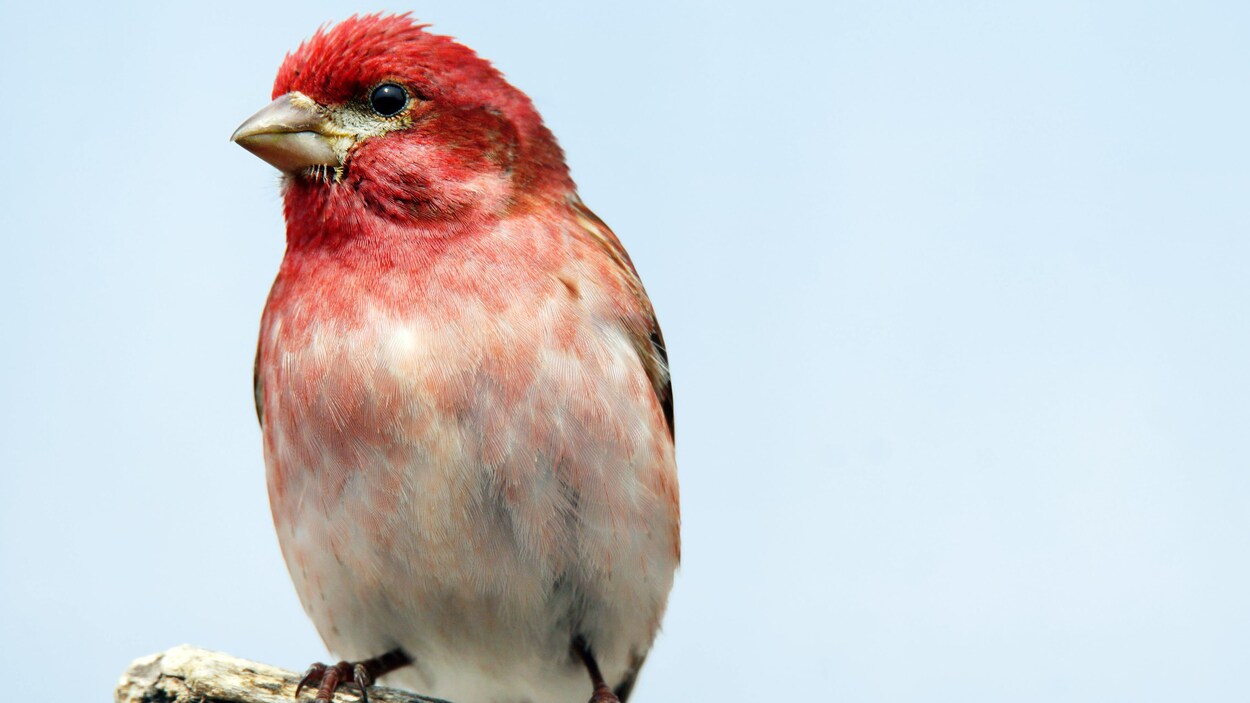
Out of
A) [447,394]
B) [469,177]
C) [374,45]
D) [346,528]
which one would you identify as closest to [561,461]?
[447,394]

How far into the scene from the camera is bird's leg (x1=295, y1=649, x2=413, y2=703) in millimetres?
6391

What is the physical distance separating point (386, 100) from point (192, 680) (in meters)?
2.77

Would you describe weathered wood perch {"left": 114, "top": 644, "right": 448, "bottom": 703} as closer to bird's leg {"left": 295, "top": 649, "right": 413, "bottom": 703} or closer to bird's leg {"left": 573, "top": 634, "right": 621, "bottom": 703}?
bird's leg {"left": 295, "top": 649, "right": 413, "bottom": 703}

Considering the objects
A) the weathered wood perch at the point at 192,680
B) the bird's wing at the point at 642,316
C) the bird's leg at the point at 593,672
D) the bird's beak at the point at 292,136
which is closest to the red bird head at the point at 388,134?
the bird's beak at the point at 292,136

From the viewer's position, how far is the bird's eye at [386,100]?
6680 millimetres

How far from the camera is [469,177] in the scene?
6676 millimetres

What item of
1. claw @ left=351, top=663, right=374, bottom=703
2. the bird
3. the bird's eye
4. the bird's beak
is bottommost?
claw @ left=351, top=663, right=374, bottom=703

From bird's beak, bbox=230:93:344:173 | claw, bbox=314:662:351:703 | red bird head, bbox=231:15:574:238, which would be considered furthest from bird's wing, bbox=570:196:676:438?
claw, bbox=314:662:351:703

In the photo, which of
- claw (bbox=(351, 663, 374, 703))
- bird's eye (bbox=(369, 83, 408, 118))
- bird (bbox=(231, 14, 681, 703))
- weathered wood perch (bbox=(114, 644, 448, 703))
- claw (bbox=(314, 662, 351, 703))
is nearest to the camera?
weathered wood perch (bbox=(114, 644, 448, 703))

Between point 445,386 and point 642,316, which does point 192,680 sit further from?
point 642,316

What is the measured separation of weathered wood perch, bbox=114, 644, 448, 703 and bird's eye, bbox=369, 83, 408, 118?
2590 mm

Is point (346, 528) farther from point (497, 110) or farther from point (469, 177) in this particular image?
point (497, 110)

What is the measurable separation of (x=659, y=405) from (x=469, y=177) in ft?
4.70

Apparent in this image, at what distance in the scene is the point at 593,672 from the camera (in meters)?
7.11
